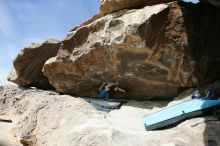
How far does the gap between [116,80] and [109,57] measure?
3.79 feet

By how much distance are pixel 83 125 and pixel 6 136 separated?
16.7ft

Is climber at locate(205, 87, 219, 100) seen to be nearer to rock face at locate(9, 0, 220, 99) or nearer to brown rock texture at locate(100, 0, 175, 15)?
rock face at locate(9, 0, 220, 99)

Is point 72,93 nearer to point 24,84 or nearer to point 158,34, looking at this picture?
point 24,84

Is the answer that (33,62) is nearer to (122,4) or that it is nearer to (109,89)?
(109,89)

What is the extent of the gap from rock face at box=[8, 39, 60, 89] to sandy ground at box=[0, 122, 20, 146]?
8.75 feet

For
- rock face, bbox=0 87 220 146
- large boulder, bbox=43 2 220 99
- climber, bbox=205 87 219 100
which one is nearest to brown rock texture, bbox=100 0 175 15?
large boulder, bbox=43 2 220 99

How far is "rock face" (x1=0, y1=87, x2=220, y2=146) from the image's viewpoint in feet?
32.4

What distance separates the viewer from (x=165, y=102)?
13.8m

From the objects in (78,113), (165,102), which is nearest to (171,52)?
(165,102)

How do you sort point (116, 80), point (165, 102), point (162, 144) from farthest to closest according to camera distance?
point (116, 80), point (165, 102), point (162, 144)

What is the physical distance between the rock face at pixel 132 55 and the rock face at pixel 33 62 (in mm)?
1921

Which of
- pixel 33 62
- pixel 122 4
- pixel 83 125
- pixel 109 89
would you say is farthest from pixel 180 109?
pixel 33 62

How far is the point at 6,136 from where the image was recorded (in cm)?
1542

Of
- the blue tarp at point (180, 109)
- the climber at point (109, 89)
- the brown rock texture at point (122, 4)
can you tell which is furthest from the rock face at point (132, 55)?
the blue tarp at point (180, 109)
